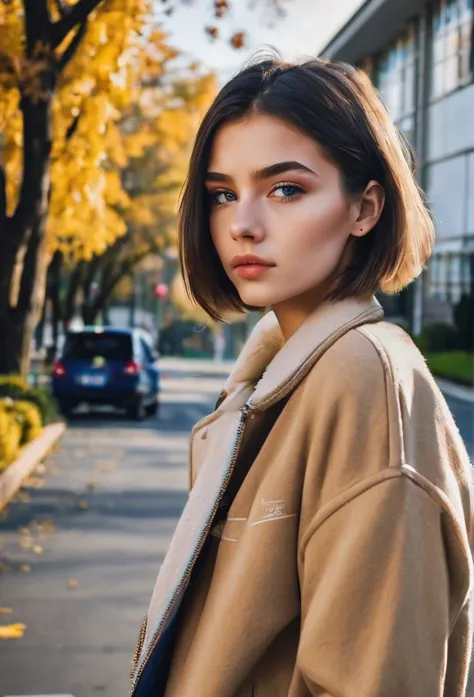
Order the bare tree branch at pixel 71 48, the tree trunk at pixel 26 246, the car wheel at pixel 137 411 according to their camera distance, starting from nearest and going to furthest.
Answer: the bare tree branch at pixel 71 48 → the tree trunk at pixel 26 246 → the car wheel at pixel 137 411

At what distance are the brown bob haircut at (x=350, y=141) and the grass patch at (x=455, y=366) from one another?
80.0ft

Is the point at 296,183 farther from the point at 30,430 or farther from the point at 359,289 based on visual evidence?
the point at 30,430

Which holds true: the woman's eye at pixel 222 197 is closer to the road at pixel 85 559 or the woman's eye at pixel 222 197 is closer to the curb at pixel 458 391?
the road at pixel 85 559

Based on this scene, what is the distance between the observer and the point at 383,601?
1398 millimetres

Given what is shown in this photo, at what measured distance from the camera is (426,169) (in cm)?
3778

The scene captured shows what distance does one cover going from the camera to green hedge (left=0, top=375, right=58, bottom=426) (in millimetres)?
15219

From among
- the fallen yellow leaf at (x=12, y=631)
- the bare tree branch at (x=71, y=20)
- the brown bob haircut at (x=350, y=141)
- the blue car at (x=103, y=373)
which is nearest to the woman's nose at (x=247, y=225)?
the brown bob haircut at (x=350, y=141)

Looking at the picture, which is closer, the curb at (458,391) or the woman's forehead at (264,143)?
the woman's forehead at (264,143)

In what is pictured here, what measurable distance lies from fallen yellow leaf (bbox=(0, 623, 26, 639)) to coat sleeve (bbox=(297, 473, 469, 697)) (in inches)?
191

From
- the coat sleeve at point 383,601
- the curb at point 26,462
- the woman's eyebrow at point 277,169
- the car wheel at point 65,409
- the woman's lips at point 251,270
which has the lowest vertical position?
the car wheel at point 65,409

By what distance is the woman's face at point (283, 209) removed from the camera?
163 cm

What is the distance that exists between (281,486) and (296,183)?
43cm

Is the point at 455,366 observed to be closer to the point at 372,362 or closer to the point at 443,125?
the point at 443,125

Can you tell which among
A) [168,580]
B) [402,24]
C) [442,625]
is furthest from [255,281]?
[402,24]
